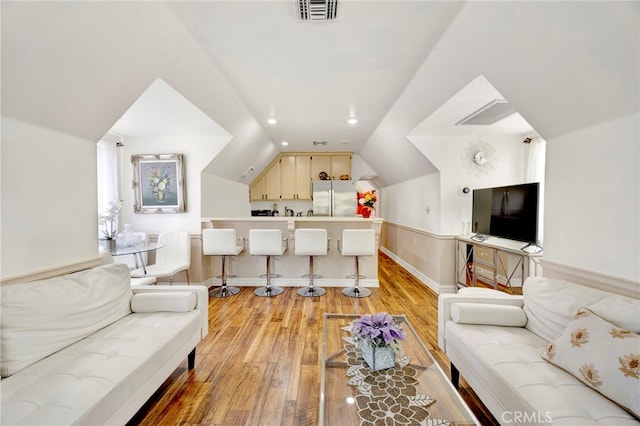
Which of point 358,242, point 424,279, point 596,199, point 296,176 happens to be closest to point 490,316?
point 596,199

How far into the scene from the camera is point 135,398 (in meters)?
1.40

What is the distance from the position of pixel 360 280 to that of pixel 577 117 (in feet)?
10.8

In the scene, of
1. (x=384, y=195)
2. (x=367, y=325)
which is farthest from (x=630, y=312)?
(x=384, y=195)

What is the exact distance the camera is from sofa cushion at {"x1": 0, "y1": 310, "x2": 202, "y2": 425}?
1.10 m

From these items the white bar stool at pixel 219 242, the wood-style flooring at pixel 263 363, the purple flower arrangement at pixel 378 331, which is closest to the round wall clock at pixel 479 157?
the wood-style flooring at pixel 263 363

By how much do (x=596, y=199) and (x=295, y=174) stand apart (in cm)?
543

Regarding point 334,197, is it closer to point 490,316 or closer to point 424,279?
point 424,279

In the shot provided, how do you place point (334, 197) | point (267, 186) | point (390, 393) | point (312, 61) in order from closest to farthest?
point (390, 393) < point (312, 61) < point (334, 197) < point (267, 186)

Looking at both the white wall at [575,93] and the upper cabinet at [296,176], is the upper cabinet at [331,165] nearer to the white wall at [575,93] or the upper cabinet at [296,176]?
the upper cabinet at [296,176]

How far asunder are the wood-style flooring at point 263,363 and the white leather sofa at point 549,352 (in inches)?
18.6

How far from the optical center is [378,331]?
1.48 m

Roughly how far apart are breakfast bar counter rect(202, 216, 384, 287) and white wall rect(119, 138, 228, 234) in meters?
0.40

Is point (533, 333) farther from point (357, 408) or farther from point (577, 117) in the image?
point (577, 117)

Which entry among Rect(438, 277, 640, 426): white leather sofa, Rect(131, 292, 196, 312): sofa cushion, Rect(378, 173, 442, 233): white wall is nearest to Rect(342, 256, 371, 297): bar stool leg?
Rect(378, 173, 442, 233): white wall
